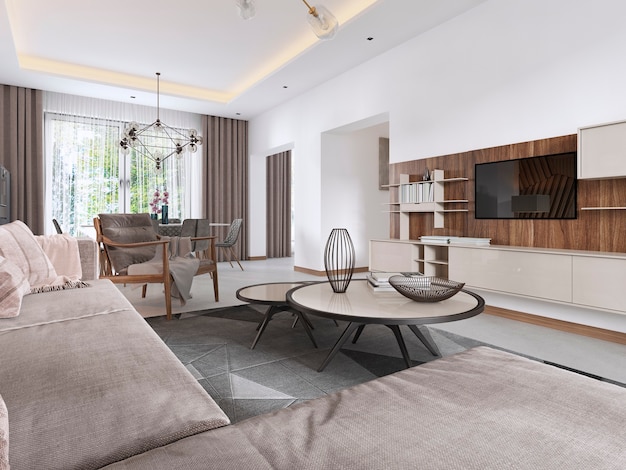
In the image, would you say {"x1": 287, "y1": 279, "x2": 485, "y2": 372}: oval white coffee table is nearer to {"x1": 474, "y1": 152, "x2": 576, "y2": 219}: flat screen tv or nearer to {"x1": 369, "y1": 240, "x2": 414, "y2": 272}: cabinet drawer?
{"x1": 474, "y1": 152, "x2": 576, "y2": 219}: flat screen tv

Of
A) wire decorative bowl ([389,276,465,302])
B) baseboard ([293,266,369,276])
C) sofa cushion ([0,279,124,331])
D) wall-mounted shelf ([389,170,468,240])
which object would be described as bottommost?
baseboard ([293,266,369,276])

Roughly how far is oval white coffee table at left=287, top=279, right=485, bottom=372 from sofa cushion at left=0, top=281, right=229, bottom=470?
2.88ft

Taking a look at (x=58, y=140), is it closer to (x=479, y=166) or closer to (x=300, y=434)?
(x=479, y=166)

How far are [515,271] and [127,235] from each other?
10.9 ft

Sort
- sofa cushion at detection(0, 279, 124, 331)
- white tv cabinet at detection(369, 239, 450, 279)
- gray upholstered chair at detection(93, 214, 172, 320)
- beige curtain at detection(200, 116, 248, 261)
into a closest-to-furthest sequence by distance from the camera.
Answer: sofa cushion at detection(0, 279, 124, 331), gray upholstered chair at detection(93, 214, 172, 320), white tv cabinet at detection(369, 239, 450, 279), beige curtain at detection(200, 116, 248, 261)

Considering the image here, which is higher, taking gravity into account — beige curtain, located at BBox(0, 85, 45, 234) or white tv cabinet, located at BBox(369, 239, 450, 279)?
beige curtain, located at BBox(0, 85, 45, 234)

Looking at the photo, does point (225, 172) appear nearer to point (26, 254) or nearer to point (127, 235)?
point (127, 235)

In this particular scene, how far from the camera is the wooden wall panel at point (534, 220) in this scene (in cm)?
286

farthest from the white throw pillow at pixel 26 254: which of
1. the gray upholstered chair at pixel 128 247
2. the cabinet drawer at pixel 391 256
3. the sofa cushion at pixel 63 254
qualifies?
the cabinet drawer at pixel 391 256

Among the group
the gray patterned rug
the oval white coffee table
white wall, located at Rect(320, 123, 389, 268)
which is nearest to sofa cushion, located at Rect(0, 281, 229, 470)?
the gray patterned rug

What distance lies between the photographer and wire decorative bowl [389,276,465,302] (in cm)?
210

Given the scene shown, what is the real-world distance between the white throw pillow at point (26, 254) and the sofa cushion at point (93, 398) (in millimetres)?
976

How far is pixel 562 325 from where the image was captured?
10.2 feet

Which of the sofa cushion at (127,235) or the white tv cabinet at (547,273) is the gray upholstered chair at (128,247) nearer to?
the sofa cushion at (127,235)
